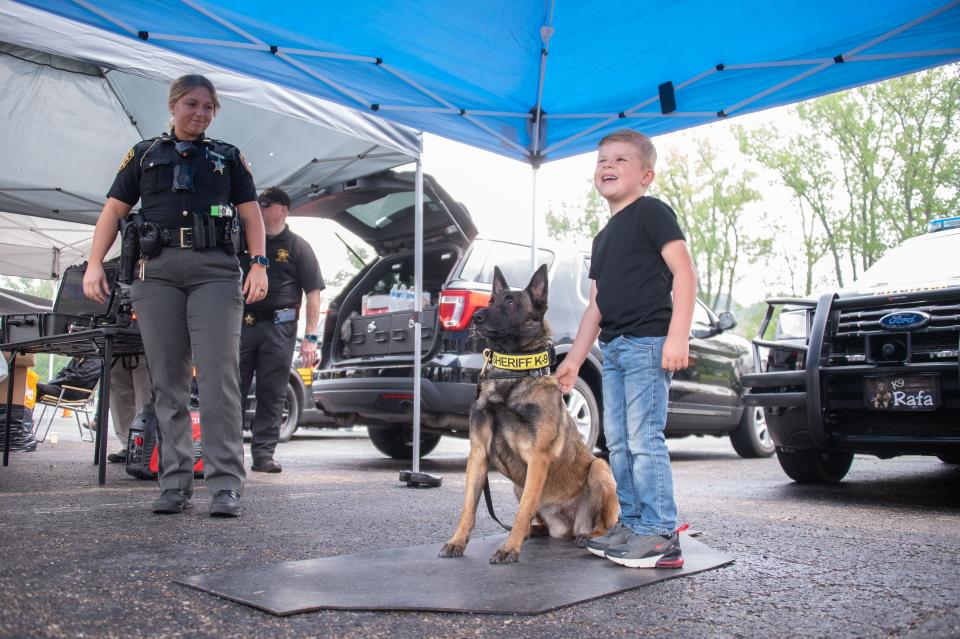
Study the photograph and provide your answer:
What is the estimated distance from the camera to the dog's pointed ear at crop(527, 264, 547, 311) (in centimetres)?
368

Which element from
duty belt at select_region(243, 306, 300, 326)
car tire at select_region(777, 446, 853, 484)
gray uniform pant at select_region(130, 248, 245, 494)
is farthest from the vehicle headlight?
duty belt at select_region(243, 306, 300, 326)

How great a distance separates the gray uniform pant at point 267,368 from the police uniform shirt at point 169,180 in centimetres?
217

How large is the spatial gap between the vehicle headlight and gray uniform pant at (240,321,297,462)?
3.81 m

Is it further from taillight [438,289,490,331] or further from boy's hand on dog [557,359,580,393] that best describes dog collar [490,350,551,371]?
taillight [438,289,490,331]

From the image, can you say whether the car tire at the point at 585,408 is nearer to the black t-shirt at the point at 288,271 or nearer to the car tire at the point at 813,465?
the car tire at the point at 813,465

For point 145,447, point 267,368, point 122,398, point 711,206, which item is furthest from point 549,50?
point 711,206

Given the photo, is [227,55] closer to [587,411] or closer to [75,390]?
[587,411]

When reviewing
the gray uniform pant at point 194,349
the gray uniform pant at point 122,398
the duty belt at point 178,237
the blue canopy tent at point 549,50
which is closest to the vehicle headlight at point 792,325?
the blue canopy tent at point 549,50

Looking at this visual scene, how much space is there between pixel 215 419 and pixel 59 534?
94cm

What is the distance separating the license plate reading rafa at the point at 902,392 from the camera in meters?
4.39

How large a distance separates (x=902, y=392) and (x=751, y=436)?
4.30 m

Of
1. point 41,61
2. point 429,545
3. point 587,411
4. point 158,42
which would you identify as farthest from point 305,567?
point 41,61

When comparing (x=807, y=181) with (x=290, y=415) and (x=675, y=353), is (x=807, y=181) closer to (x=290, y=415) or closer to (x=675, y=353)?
(x=290, y=415)

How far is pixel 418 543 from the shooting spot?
11.3ft
